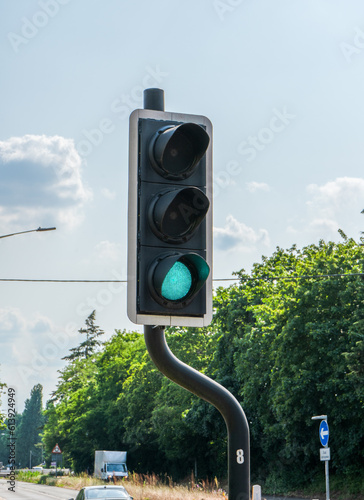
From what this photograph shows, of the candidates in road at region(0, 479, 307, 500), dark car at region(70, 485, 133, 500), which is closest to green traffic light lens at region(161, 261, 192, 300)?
dark car at region(70, 485, 133, 500)

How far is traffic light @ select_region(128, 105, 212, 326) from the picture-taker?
314 centimetres

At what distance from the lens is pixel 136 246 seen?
321cm

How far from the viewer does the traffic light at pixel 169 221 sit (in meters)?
3.14

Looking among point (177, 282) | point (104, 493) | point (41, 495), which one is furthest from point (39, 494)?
point (177, 282)

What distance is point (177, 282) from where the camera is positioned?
10.5 ft

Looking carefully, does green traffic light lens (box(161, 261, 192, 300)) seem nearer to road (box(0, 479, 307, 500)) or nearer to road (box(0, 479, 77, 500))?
road (box(0, 479, 307, 500))

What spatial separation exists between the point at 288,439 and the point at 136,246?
39.0 meters

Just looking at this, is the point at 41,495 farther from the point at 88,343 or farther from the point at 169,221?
the point at 88,343

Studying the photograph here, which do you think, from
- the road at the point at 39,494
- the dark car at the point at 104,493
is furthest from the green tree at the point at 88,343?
the dark car at the point at 104,493

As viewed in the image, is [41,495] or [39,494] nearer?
[41,495]

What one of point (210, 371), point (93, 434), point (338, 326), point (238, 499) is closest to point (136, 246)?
point (238, 499)

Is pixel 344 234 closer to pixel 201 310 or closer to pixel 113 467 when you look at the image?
pixel 113 467

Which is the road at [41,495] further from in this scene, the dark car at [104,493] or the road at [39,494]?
the dark car at [104,493]

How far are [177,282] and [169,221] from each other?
0.89 feet
